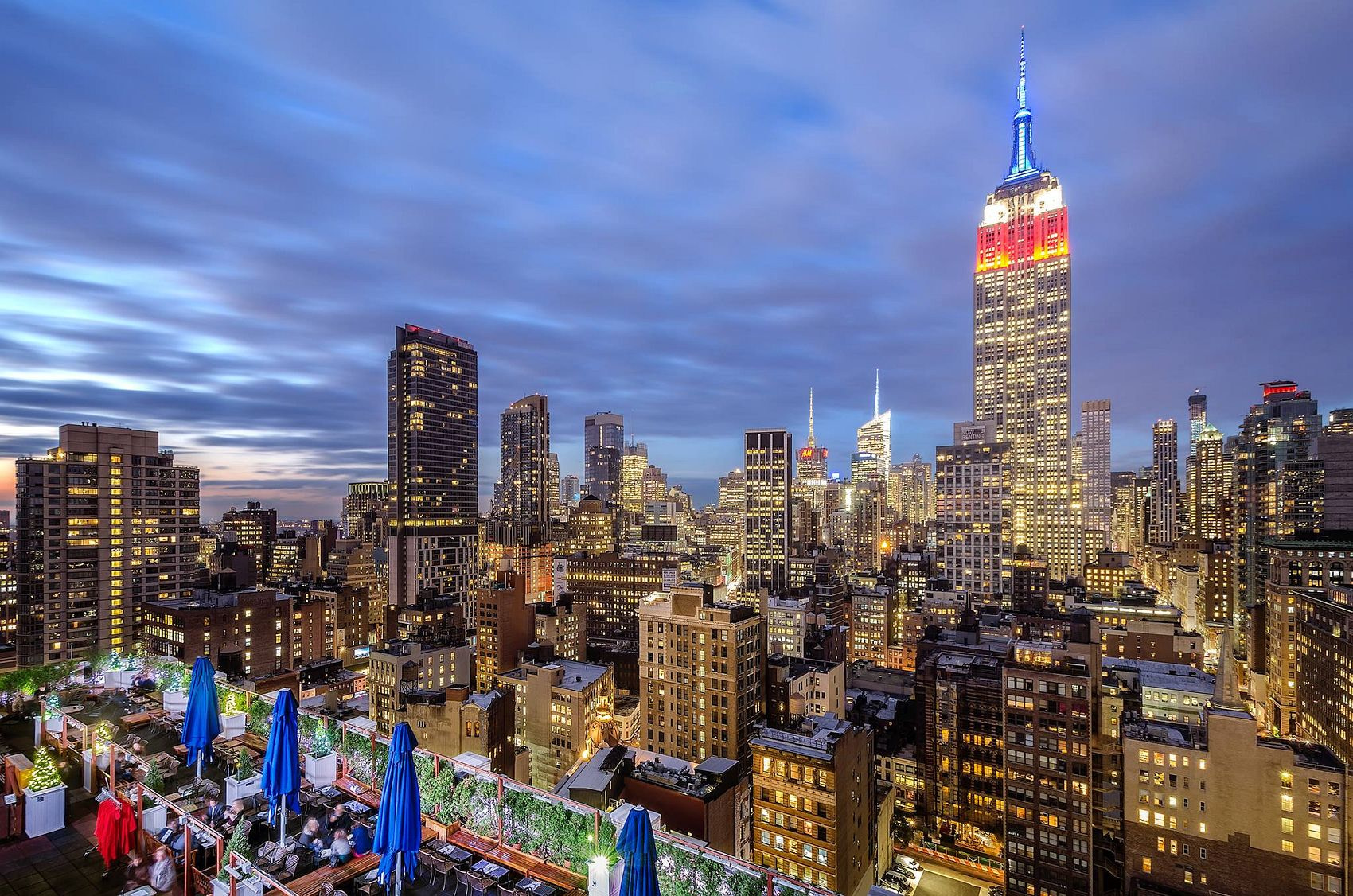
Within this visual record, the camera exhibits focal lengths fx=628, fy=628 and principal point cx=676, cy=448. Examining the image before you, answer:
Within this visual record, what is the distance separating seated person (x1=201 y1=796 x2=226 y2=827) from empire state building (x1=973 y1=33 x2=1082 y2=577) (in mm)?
181123

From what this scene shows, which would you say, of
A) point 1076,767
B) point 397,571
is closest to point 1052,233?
point 1076,767

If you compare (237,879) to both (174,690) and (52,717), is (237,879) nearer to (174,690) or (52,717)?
(52,717)

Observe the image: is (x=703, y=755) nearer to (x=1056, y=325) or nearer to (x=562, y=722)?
(x=562, y=722)

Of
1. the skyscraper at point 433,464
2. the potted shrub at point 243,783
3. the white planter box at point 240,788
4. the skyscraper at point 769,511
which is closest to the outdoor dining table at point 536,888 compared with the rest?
the potted shrub at point 243,783

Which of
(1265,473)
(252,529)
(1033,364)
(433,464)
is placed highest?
(1033,364)

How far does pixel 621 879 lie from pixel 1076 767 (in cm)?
4628

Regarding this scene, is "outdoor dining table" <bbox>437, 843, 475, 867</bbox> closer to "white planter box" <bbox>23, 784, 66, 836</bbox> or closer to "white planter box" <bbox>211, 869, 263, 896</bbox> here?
"white planter box" <bbox>211, 869, 263, 896</bbox>

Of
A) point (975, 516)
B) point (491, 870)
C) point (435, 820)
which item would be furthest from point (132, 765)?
point (975, 516)

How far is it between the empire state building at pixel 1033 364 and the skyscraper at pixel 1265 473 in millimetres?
37424

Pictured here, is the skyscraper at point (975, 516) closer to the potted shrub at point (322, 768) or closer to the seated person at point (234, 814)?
the potted shrub at point (322, 768)

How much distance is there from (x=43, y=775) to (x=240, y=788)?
16.6 feet

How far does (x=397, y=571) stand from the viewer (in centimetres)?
15862

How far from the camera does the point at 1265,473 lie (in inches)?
5148

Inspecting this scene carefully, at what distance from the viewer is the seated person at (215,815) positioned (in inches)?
738
